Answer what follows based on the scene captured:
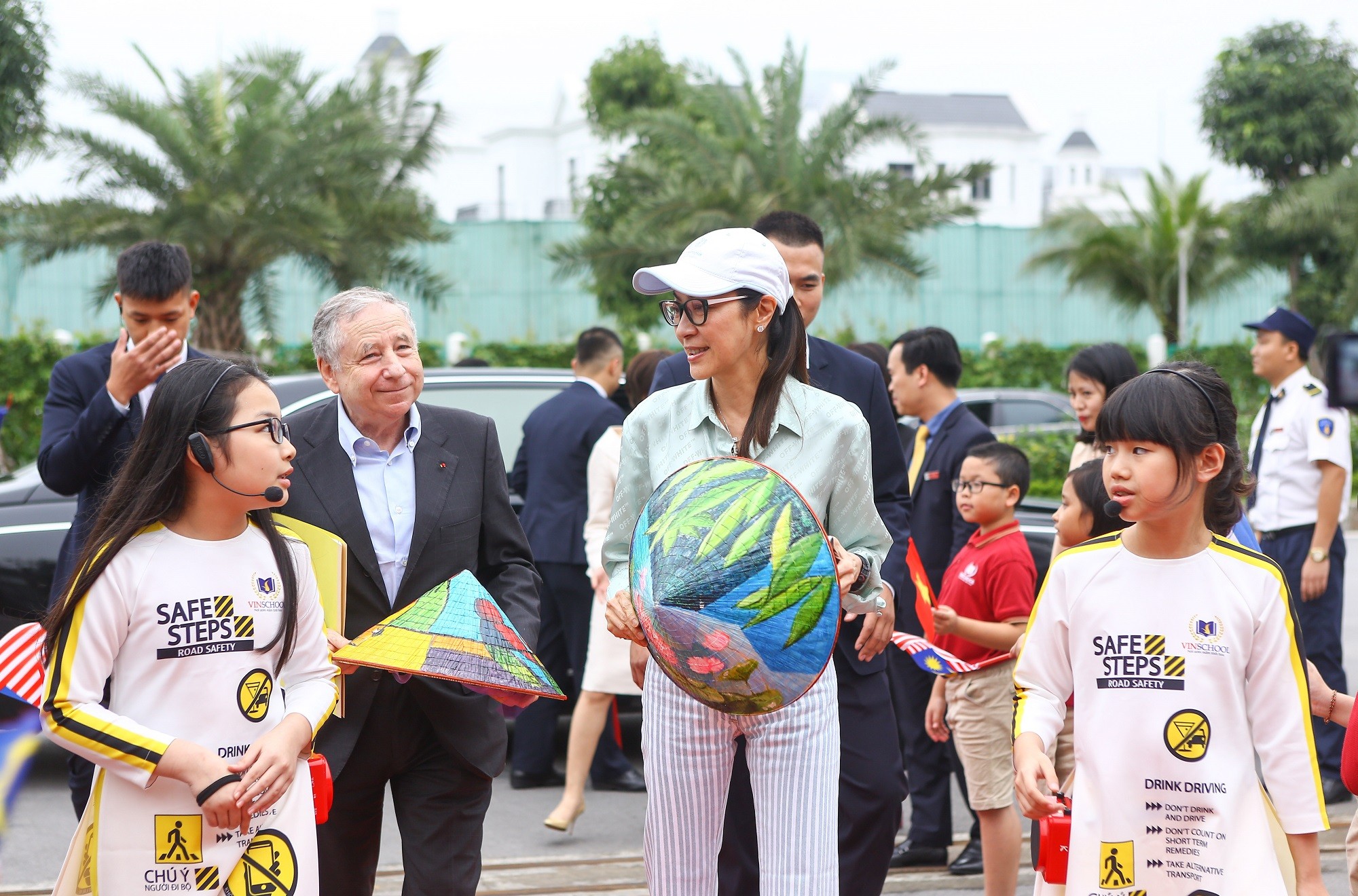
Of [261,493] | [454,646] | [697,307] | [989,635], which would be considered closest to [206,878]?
[454,646]

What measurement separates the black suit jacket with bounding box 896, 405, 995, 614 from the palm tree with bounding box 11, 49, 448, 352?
1348 centimetres

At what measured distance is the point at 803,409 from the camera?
3.18 metres

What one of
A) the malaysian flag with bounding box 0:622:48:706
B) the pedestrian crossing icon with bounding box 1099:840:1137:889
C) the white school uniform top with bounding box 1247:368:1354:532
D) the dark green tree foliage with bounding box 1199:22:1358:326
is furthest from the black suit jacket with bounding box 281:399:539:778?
the dark green tree foliage with bounding box 1199:22:1358:326

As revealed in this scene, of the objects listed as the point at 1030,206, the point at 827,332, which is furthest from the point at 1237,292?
the point at 1030,206

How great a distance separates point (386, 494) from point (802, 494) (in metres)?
1.07

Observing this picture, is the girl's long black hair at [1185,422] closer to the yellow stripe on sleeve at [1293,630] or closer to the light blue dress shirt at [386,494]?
the yellow stripe on sleeve at [1293,630]

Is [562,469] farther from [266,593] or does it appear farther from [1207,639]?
[1207,639]

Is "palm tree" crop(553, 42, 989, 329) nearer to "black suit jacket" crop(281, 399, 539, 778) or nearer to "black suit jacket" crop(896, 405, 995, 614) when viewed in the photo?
"black suit jacket" crop(896, 405, 995, 614)

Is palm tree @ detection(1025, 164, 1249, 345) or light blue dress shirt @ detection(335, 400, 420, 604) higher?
palm tree @ detection(1025, 164, 1249, 345)

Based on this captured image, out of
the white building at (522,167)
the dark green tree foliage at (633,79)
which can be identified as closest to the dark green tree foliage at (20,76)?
the dark green tree foliage at (633,79)

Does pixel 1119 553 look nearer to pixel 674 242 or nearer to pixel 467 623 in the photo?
pixel 467 623

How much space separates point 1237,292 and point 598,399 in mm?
30988

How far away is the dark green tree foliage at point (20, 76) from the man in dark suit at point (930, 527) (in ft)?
47.6

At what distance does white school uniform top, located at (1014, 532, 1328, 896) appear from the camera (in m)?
2.74
